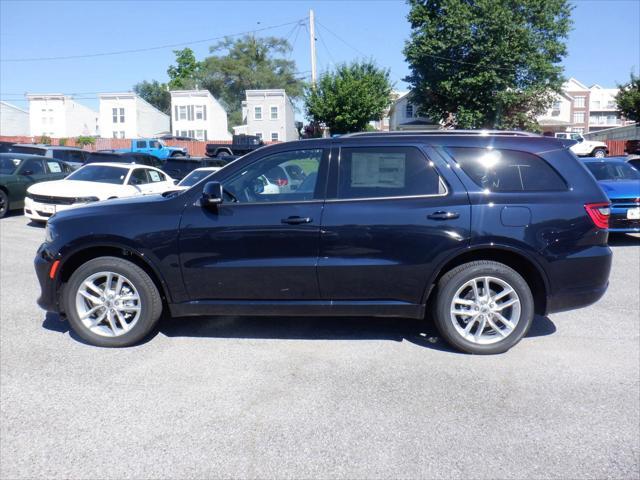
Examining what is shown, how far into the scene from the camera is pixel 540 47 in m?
39.6

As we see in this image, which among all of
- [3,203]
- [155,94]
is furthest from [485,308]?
[155,94]

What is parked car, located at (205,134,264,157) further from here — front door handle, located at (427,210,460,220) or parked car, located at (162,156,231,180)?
front door handle, located at (427,210,460,220)

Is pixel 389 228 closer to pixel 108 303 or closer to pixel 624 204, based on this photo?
pixel 108 303

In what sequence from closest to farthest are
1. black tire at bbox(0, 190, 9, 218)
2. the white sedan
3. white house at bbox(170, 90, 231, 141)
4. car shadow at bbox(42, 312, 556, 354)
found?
car shadow at bbox(42, 312, 556, 354), the white sedan, black tire at bbox(0, 190, 9, 218), white house at bbox(170, 90, 231, 141)

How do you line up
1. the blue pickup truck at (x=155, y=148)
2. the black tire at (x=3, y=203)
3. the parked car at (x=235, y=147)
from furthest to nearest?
the blue pickup truck at (x=155, y=148) → the parked car at (x=235, y=147) → the black tire at (x=3, y=203)

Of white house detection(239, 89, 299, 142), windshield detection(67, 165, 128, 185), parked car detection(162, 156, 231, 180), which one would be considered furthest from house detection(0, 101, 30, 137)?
windshield detection(67, 165, 128, 185)

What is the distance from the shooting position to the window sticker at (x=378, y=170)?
4.72 meters

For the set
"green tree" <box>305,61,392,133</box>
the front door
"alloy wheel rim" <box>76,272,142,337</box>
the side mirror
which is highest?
"green tree" <box>305,61,392,133</box>

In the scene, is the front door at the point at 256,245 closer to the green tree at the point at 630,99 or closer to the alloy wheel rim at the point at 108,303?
the alloy wheel rim at the point at 108,303

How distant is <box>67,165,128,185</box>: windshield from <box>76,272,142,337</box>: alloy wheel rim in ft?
26.4

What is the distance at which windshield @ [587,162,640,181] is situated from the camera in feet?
36.3

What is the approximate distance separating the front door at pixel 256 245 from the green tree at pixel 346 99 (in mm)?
33445

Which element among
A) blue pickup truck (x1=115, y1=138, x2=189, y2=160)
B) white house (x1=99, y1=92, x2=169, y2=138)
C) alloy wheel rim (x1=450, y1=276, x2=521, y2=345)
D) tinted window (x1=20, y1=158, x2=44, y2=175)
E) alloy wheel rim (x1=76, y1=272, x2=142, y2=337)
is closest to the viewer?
alloy wheel rim (x1=450, y1=276, x2=521, y2=345)

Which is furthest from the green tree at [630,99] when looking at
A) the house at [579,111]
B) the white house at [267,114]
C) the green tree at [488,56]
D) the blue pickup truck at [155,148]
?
the blue pickup truck at [155,148]
